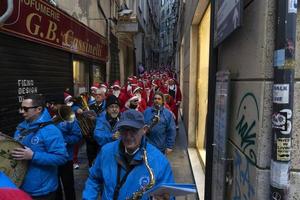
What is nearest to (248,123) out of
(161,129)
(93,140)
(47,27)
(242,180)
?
(242,180)

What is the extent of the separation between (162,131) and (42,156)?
2.64 metres

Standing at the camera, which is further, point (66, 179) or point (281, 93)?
point (66, 179)

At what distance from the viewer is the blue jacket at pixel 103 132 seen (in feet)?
16.8

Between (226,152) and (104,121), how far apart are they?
7.41 feet

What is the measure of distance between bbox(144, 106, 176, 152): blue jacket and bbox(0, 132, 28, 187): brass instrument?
2678mm

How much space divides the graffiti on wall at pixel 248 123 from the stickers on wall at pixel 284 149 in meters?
0.30

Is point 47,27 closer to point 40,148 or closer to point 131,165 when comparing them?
A: point 40,148

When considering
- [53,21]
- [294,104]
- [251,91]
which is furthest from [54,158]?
[53,21]

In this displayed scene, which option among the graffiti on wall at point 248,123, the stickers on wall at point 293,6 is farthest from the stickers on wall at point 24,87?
the stickers on wall at point 293,6

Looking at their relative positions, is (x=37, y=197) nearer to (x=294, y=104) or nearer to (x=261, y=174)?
(x=261, y=174)

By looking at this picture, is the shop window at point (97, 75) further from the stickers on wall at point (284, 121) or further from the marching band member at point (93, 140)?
the stickers on wall at point (284, 121)

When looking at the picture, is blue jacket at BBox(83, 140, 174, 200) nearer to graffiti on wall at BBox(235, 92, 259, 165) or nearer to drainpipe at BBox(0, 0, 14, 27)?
graffiti on wall at BBox(235, 92, 259, 165)

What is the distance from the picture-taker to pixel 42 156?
3799 millimetres

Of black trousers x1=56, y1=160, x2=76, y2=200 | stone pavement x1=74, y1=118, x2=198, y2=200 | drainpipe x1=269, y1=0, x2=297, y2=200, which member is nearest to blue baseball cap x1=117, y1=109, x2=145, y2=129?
drainpipe x1=269, y1=0, x2=297, y2=200
